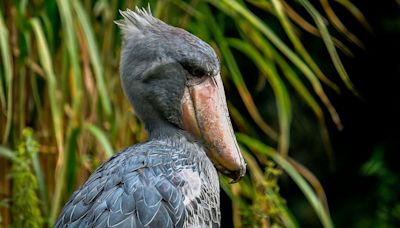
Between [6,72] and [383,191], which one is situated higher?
[6,72]

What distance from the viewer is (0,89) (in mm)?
3062

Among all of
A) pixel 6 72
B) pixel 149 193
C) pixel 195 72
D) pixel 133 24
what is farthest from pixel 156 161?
pixel 6 72

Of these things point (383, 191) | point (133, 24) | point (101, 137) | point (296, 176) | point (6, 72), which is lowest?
point (383, 191)

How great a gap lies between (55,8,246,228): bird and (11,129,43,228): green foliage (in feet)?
1.60

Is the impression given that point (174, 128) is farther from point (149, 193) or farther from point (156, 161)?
point (149, 193)

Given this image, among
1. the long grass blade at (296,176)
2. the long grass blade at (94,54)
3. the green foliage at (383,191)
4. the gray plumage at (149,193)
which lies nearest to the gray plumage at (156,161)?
the gray plumage at (149,193)

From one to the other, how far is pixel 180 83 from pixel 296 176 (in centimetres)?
98

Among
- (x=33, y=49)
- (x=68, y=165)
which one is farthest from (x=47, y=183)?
(x=33, y=49)

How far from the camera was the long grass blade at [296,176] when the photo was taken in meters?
3.37

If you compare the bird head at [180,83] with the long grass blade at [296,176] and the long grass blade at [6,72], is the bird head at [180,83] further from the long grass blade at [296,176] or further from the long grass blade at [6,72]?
the long grass blade at [296,176]

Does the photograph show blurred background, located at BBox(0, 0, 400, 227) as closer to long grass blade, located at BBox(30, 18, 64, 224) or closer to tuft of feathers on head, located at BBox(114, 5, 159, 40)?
long grass blade, located at BBox(30, 18, 64, 224)

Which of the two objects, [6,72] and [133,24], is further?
[6,72]

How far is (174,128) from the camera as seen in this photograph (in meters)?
2.59

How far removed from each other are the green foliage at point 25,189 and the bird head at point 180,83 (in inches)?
20.4
